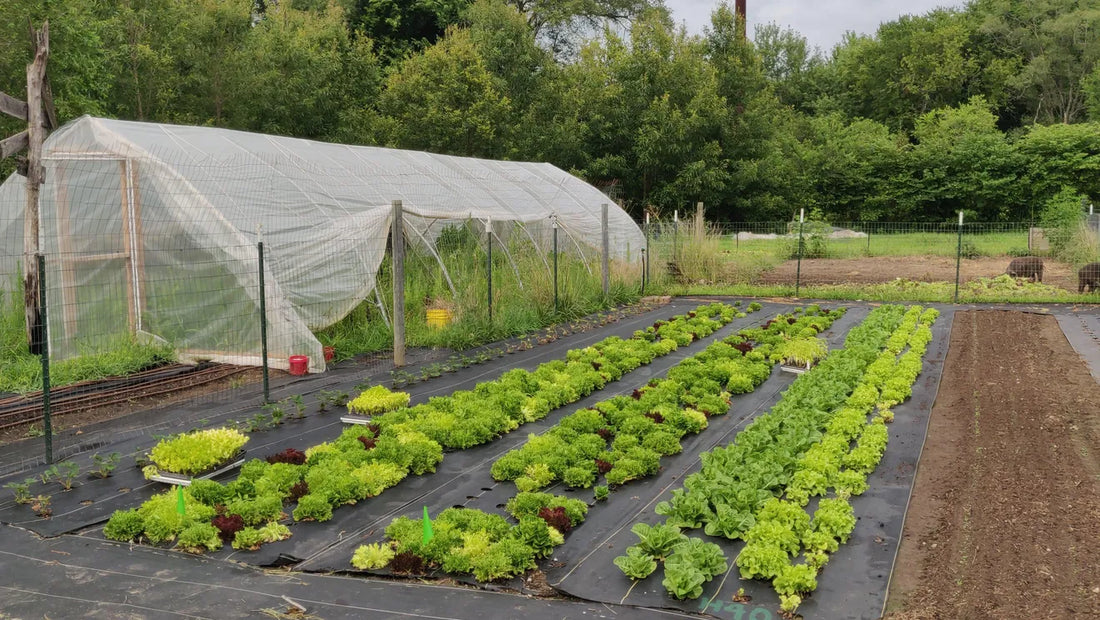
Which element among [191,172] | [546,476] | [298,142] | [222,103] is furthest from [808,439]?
[222,103]

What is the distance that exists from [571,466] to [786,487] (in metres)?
1.58

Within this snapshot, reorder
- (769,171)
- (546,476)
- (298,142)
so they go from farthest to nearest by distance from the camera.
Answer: (769,171), (298,142), (546,476)

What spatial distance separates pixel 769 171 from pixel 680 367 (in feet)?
81.9

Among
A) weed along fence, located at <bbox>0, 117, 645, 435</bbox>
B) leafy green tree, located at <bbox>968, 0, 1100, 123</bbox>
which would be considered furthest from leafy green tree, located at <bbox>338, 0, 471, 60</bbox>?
leafy green tree, located at <bbox>968, 0, 1100, 123</bbox>

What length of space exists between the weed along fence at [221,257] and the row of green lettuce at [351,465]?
2555mm

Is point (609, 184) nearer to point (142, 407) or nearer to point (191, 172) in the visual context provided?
point (191, 172)

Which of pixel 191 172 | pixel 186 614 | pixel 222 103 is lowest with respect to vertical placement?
pixel 186 614

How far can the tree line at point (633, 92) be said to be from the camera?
71.3ft

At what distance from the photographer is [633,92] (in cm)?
3169

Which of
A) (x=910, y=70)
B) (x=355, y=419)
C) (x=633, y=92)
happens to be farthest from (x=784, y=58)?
(x=355, y=419)

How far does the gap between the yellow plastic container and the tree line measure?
8.53 meters

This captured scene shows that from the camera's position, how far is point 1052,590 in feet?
14.2

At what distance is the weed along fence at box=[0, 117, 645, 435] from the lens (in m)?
10.1

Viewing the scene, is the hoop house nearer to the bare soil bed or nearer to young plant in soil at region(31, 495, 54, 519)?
young plant in soil at region(31, 495, 54, 519)
